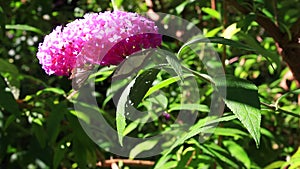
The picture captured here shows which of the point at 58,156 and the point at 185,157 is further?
the point at 58,156

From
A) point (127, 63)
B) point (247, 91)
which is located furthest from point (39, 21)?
point (247, 91)

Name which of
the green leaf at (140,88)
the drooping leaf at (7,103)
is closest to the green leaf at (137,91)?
the green leaf at (140,88)

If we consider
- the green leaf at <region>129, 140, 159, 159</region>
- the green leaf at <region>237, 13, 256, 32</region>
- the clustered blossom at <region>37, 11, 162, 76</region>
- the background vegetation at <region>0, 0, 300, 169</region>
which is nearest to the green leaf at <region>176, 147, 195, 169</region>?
the background vegetation at <region>0, 0, 300, 169</region>

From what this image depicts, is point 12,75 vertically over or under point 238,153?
over

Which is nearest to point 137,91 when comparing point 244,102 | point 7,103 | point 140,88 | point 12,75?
point 140,88

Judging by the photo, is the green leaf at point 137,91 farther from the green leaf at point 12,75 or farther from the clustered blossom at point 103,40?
the green leaf at point 12,75

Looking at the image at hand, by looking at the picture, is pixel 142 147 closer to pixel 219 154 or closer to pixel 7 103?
pixel 219 154

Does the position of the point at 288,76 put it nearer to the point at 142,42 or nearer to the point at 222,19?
the point at 222,19
